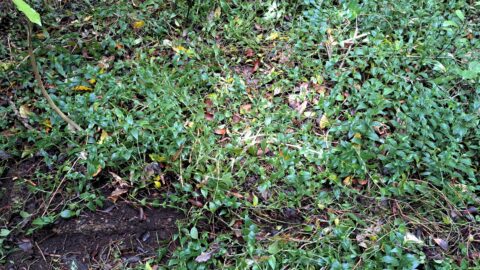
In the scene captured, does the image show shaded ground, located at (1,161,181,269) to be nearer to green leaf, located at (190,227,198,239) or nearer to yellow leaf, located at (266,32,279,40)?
green leaf, located at (190,227,198,239)

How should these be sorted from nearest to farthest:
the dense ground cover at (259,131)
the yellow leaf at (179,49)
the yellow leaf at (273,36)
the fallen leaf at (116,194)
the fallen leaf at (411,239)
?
1. the fallen leaf at (411,239)
2. the dense ground cover at (259,131)
3. the fallen leaf at (116,194)
4. the yellow leaf at (179,49)
5. the yellow leaf at (273,36)

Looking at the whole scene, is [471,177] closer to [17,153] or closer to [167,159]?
[167,159]

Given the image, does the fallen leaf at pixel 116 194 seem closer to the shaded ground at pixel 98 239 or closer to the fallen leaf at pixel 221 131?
the shaded ground at pixel 98 239

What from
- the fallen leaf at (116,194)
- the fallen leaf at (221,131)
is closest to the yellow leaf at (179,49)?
the fallen leaf at (221,131)

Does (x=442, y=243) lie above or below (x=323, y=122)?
below

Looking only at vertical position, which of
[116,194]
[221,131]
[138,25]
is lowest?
[116,194]

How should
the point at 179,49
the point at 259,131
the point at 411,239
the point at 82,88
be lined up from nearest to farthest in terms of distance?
the point at 411,239 < the point at 259,131 < the point at 82,88 < the point at 179,49

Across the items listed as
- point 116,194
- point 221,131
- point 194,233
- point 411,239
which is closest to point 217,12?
point 221,131

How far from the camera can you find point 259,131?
10.5 ft

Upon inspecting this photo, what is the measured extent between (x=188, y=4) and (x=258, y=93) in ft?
3.77

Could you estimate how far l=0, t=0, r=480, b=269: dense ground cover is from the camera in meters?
2.69

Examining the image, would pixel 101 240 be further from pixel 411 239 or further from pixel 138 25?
pixel 138 25

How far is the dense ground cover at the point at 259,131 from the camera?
269 cm

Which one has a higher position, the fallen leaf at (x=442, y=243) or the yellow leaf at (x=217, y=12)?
the yellow leaf at (x=217, y=12)
